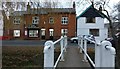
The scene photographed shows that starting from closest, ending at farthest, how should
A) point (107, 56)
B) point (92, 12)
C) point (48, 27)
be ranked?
point (107, 56) < point (92, 12) < point (48, 27)

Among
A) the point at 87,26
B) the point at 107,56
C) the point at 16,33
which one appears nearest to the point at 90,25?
the point at 87,26

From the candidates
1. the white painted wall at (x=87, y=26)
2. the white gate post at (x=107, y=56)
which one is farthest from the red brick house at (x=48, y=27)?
the white gate post at (x=107, y=56)

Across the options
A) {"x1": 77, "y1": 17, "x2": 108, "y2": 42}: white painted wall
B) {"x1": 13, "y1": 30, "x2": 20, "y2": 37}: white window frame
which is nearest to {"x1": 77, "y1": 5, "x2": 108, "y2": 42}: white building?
{"x1": 77, "y1": 17, "x2": 108, "y2": 42}: white painted wall

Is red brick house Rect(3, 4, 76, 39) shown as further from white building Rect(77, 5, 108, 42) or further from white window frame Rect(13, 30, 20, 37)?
white building Rect(77, 5, 108, 42)

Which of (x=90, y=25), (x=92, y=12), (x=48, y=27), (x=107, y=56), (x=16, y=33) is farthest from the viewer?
(x=16, y=33)

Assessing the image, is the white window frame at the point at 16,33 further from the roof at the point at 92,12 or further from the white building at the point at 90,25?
the roof at the point at 92,12

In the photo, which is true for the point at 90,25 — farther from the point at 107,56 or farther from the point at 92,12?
the point at 107,56

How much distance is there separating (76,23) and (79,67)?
111 feet

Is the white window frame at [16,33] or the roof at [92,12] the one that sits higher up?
the roof at [92,12]

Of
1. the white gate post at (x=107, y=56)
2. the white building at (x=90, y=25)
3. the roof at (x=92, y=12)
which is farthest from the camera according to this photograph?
the white building at (x=90, y=25)

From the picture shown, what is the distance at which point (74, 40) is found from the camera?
35.3 m

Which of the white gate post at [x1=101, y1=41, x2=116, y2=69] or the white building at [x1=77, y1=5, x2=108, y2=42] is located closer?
the white gate post at [x1=101, y1=41, x2=116, y2=69]

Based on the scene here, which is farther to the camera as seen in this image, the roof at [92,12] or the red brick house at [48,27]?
the red brick house at [48,27]

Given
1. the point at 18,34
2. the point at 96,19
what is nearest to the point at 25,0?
the point at 96,19
